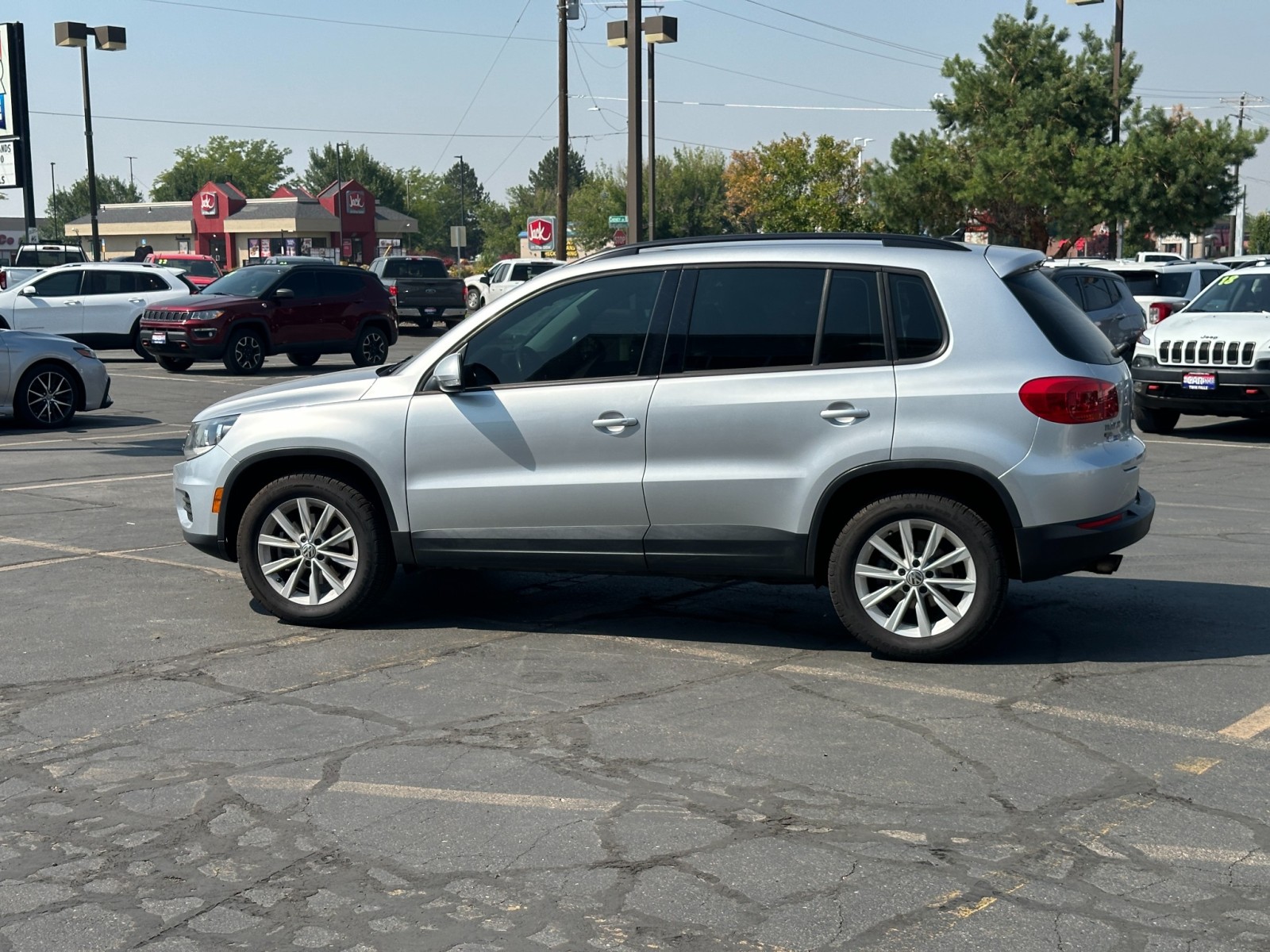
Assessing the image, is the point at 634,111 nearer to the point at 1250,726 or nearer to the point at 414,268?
the point at 414,268

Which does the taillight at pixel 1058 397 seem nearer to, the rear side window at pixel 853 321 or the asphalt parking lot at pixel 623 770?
the rear side window at pixel 853 321

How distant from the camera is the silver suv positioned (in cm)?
650

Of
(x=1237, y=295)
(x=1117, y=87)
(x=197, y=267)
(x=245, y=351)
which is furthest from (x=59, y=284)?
(x=1117, y=87)

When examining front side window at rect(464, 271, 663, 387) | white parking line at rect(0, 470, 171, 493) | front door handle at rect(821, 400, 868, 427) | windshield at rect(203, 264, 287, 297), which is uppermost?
windshield at rect(203, 264, 287, 297)

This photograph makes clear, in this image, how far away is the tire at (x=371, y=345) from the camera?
86.4ft

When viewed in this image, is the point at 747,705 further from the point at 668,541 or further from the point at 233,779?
the point at 233,779

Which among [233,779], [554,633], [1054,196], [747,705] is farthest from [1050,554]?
[1054,196]

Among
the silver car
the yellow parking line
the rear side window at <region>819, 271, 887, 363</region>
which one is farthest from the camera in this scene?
the silver car

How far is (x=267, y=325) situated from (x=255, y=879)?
21527 mm

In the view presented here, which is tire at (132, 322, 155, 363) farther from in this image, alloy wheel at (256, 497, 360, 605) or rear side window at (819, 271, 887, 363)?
rear side window at (819, 271, 887, 363)

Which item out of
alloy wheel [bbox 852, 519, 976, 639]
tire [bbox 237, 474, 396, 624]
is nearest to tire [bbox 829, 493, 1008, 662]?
alloy wheel [bbox 852, 519, 976, 639]

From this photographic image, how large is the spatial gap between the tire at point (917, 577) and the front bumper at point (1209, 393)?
9.58m

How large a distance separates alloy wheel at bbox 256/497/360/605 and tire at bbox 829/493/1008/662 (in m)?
2.40

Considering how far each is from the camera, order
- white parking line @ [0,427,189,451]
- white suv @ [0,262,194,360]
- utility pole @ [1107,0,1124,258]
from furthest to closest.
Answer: utility pole @ [1107,0,1124,258]
white suv @ [0,262,194,360]
white parking line @ [0,427,189,451]
